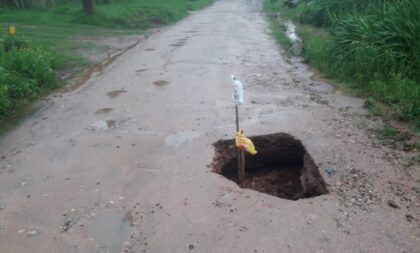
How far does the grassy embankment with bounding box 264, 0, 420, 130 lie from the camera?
6719 millimetres

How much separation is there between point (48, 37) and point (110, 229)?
11.6 m

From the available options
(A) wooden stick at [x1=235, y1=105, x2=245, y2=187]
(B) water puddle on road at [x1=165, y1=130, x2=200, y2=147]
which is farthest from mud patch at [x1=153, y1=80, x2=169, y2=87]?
(A) wooden stick at [x1=235, y1=105, x2=245, y2=187]

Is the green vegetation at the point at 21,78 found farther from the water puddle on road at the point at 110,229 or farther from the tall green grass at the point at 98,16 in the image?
the tall green grass at the point at 98,16

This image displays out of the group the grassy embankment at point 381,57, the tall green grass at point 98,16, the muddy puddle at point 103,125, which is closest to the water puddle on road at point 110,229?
the muddy puddle at point 103,125

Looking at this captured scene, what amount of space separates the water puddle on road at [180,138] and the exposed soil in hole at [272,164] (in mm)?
436

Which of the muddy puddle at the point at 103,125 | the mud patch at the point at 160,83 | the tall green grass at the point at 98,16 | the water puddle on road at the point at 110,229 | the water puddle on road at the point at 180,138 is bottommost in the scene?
the tall green grass at the point at 98,16

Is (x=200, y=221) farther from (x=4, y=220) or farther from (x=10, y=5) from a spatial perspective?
(x=10, y=5)

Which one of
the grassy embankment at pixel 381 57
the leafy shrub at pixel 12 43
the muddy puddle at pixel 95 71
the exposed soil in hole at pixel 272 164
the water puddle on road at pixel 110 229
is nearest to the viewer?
the water puddle on road at pixel 110 229

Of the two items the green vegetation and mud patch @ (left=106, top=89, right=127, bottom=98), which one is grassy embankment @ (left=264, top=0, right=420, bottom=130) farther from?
the green vegetation

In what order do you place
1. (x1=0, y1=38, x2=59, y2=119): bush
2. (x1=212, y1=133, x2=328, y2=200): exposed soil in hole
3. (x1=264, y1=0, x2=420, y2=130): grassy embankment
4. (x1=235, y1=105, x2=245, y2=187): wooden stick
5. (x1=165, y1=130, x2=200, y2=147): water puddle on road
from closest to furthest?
(x1=235, y1=105, x2=245, y2=187): wooden stick → (x1=212, y1=133, x2=328, y2=200): exposed soil in hole → (x1=165, y1=130, x2=200, y2=147): water puddle on road → (x1=264, y1=0, x2=420, y2=130): grassy embankment → (x1=0, y1=38, x2=59, y2=119): bush

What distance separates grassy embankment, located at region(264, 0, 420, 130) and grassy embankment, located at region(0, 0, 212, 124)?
586 centimetres

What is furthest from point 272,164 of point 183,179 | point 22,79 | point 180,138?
point 22,79

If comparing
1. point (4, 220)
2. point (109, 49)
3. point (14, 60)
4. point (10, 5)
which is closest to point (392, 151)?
point (4, 220)

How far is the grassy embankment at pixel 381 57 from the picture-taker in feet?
22.0
